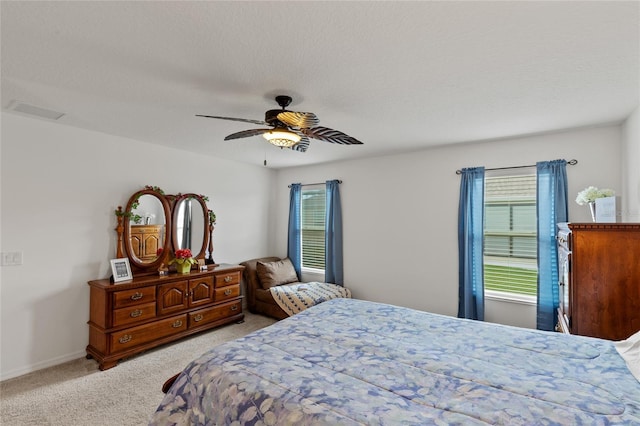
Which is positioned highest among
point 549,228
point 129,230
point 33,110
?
point 33,110

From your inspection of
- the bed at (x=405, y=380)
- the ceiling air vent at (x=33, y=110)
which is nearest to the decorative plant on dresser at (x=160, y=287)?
the ceiling air vent at (x=33, y=110)

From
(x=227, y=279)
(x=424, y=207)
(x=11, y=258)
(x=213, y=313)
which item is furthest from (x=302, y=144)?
(x=11, y=258)

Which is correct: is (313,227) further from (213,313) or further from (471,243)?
(471,243)

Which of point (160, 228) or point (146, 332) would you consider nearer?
point (146, 332)

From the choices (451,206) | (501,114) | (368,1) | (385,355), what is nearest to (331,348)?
(385,355)

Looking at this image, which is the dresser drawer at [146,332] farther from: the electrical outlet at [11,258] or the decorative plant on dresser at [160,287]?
the electrical outlet at [11,258]

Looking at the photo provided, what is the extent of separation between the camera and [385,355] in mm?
1704

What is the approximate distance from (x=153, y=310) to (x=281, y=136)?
2572mm

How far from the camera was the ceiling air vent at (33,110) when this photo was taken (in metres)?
2.54

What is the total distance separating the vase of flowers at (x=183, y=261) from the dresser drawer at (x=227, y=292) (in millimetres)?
511

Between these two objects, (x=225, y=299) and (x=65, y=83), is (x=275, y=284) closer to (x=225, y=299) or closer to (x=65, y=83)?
(x=225, y=299)

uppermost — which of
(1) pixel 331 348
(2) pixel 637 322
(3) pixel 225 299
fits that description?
(2) pixel 637 322

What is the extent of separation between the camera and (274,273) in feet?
15.4

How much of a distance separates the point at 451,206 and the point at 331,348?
9.13 feet
